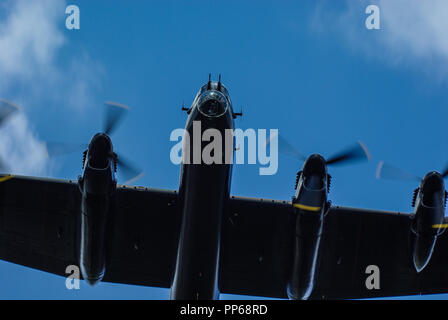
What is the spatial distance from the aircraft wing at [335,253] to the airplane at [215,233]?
0.04 m

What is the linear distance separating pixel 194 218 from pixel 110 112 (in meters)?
4.86

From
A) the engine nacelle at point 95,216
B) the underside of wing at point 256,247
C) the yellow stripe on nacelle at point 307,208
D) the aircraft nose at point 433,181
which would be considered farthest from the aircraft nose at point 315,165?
the engine nacelle at point 95,216

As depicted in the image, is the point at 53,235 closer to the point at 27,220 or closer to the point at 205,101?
the point at 27,220

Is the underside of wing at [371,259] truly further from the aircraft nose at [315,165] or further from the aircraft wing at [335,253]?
the aircraft nose at [315,165]

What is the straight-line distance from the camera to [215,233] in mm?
22766

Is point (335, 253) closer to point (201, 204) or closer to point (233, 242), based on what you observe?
point (233, 242)

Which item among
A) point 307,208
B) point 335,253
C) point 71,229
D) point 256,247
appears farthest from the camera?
point 335,253

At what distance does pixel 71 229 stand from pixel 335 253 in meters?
10.8

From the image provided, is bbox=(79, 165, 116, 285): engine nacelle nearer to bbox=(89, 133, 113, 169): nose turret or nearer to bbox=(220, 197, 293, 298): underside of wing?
bbox=(89, 133, 113, 169): nose turret

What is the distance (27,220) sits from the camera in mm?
26516

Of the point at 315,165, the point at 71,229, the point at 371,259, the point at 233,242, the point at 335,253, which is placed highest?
the point at 315,165

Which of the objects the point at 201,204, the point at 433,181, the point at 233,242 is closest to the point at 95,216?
the point at 201,204

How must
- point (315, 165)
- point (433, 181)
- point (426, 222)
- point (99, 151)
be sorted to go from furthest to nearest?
point (426, 222) → point (433, 181) → point (315, 165) → point (99, 151)
